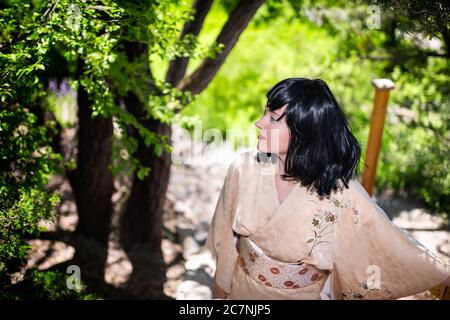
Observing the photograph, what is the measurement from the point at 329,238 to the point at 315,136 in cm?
59

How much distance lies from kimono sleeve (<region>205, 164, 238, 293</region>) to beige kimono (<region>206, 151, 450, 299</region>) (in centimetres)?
1

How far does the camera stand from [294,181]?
2420mm

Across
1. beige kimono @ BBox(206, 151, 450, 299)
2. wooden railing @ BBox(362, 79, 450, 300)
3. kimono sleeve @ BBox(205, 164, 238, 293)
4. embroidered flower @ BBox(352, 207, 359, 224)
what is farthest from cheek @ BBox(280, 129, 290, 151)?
wooden railing @ BBox(362, 79, 450, 300)

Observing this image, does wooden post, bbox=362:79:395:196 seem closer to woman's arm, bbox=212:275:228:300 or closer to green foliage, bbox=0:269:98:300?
woman's arm, bbox=212:275:228:300

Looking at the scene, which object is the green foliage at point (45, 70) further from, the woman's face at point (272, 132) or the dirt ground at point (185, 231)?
the woman's face at point (272, 132)

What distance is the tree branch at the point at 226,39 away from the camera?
10.8ft

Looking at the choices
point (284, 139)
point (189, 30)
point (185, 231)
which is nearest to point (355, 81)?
point (185, 231)

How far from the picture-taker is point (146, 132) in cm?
301

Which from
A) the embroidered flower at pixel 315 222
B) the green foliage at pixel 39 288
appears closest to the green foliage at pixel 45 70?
the green foliage at pixel 39 288

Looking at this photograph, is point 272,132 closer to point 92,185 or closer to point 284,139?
point 284,139

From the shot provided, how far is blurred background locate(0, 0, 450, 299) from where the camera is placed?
2.47 meters
